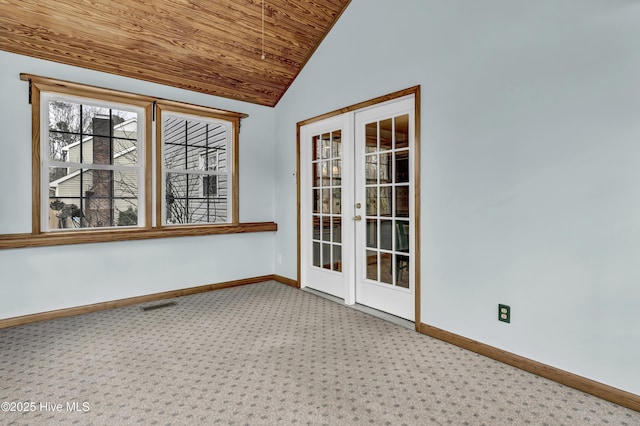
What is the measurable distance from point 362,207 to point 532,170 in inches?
65.3

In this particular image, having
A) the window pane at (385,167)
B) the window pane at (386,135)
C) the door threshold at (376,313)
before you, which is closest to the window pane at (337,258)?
the door threshold at (376,313)

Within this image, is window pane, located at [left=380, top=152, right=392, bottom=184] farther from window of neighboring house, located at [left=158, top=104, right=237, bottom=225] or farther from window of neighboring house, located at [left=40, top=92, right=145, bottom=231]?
window of neighboring house, located at [left=40, top=92, right=145, bottom=231]

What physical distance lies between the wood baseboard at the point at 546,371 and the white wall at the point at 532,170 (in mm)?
41

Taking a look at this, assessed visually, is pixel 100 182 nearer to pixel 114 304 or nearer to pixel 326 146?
pixel 114 304

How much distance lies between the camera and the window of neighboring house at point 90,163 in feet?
10.8

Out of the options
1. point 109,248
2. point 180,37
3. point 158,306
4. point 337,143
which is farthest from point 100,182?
point 337,143

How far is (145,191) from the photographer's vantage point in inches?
148

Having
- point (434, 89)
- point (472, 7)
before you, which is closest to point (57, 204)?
point (434, 89)

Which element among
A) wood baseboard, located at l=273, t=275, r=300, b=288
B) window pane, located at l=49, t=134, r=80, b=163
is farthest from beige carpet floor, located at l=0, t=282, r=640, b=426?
window pane, located at l=49, t=134, r=80, b=163

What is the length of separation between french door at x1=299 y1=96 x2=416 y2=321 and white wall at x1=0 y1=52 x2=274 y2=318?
2.38 feet

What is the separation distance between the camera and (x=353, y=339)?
278 centimetres

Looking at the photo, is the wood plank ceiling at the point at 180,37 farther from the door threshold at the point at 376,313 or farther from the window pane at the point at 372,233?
the door threshold at the point at 376,313

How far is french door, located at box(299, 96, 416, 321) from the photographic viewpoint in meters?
3.18

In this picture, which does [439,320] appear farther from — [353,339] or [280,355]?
[280,355]
